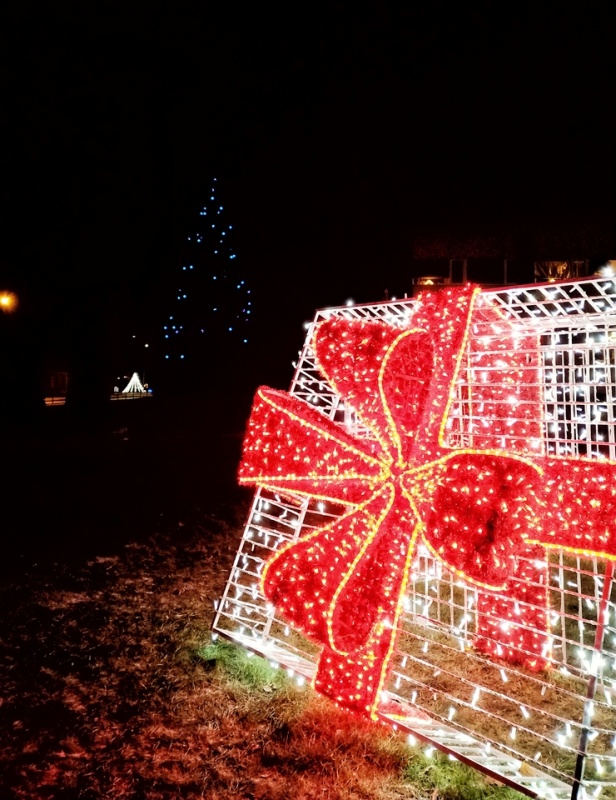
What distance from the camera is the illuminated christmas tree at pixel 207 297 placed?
16.3 m

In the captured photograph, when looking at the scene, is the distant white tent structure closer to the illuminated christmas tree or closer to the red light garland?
the illuminated christmas tree

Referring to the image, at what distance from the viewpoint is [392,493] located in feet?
8.37

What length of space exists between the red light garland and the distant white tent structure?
85.7ft

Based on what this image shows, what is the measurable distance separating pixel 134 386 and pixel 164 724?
86.0ft

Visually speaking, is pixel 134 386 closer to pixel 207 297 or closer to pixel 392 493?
pixel 207 297

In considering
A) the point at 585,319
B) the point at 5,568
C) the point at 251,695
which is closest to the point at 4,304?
the point at 5,568

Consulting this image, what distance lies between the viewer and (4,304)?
615 inches

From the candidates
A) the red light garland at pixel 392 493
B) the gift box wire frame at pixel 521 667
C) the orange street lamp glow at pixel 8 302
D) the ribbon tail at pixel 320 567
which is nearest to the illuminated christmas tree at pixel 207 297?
the orange street lamp glow at pixel 8 302

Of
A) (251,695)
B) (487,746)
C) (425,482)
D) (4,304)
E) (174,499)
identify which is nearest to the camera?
(425,482)

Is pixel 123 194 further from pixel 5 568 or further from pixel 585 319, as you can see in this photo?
pixel 585 319

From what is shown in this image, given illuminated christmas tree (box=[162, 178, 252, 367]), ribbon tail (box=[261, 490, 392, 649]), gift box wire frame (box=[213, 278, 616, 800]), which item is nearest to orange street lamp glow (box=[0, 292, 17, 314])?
illuminated christmas tree (box=[162, 178, 252, 367])

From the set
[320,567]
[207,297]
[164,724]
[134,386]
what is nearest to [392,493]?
[320,567]

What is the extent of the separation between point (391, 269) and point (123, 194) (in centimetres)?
899

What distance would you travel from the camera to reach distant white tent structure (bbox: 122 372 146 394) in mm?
27948
